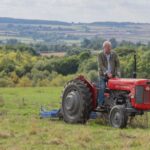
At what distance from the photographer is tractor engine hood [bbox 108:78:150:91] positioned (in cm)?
1384

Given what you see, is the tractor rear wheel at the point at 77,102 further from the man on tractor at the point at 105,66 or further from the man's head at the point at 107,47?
the man's head at the point at 107,47

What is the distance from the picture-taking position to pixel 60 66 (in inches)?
2771

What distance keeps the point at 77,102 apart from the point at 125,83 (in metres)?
1.58

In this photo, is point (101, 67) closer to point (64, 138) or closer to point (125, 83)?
point (125, 83)

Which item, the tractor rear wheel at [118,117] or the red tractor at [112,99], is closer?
the tractor rear wheel at [118,117]

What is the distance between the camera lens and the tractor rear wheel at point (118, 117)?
13609 millimetres

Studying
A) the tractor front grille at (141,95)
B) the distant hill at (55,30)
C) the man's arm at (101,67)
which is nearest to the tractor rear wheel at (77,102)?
the man's arm at (101,67)

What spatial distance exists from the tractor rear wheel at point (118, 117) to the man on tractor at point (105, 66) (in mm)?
791

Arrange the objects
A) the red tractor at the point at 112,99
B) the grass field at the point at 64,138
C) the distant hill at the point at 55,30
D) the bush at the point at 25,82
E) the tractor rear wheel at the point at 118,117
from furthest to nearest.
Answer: the distant hill at the point at 55,30
the bush at the point at 25,82
the red tractor at the point at 112,99
the tractor rear wheel at the point at 118,117
the grass field at the point at 64,138

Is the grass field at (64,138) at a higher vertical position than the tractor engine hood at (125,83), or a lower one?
lower

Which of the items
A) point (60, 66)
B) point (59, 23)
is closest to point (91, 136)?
point (60, 66)

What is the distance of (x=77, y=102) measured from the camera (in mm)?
14875

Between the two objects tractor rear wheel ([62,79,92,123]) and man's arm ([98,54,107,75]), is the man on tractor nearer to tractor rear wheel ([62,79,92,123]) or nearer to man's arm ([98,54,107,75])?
man's arm ([98,54,107,75])

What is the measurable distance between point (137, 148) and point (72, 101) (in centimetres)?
533
